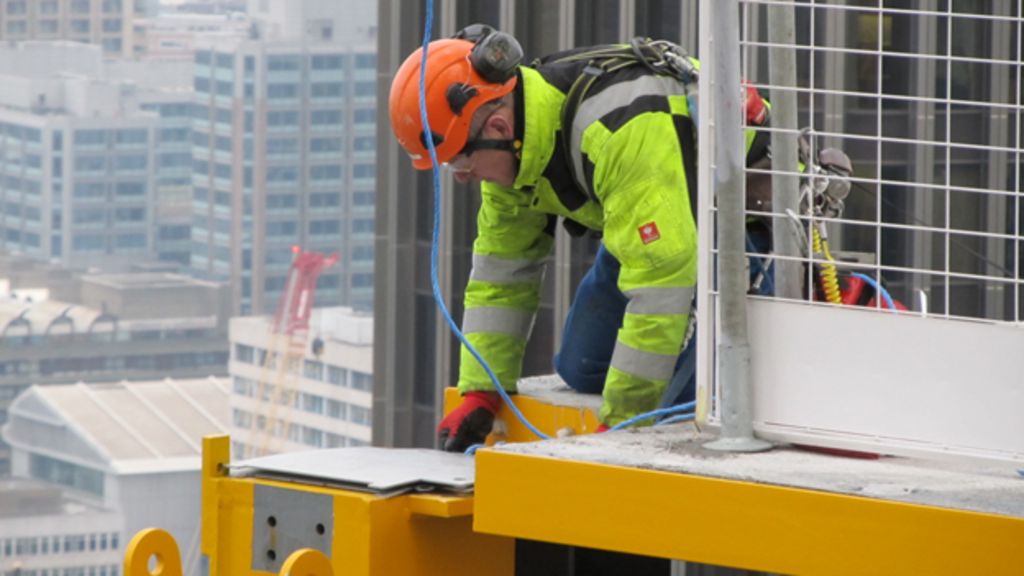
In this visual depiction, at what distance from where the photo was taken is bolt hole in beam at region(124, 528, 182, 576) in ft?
20.3

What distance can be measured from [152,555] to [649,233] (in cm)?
177

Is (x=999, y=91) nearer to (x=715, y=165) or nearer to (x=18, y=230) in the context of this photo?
(x=715, y=165)

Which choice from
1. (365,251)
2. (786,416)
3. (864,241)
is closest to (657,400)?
(786,416)

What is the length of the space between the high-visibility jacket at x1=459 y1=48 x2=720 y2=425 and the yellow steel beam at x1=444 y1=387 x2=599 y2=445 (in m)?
0.54

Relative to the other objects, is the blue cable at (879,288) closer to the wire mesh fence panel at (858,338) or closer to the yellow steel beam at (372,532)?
the wire mesh fence panel at (858,338)

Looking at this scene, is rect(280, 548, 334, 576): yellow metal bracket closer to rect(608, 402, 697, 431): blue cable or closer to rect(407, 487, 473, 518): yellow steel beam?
rect(407, 487, 473, 518): yellow steel beam

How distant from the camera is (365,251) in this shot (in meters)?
92.2

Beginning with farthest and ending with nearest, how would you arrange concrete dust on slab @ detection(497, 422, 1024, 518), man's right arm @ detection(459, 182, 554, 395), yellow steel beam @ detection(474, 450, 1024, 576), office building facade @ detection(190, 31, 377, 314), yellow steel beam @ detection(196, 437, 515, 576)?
office building facade @ detection(190, 31, 377, 314), man's right arm @ detection(459, 182, 554, 395), yellow steel beam @ detection(196, 437, 515, 576), concrete dust on slab @ detection(497, 422, 1024, 518), yellow steel beam @ detection(474, 450, 1024, 576)

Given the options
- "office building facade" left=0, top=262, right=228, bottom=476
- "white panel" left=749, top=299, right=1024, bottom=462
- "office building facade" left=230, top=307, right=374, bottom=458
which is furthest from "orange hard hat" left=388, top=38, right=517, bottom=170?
"office building facade" left=0, top=262, right=228, bottom=476

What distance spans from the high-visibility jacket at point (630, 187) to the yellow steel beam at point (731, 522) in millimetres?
1076

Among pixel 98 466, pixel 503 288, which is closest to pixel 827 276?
pixel 503 288

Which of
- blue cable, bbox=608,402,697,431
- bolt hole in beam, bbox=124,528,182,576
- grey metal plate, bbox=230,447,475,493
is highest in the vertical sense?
blue cable, bbox=608,402,697,431

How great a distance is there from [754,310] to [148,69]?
81.2 meters

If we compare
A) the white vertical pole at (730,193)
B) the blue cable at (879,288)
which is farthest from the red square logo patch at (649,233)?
the white vertical pole at (730,193)
